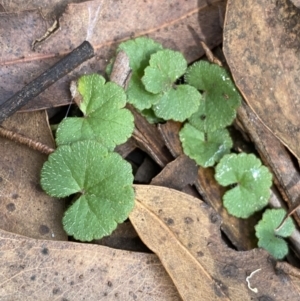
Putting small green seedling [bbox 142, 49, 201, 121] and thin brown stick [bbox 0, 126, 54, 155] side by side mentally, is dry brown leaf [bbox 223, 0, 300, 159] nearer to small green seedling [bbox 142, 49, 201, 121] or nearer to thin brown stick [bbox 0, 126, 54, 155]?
small green seedling [bbox 142, 49, 201, 121]

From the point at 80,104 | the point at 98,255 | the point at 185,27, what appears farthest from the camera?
the point at 185,27

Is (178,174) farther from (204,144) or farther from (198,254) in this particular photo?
(198,254)

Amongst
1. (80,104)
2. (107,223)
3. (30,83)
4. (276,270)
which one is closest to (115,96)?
(80,104)

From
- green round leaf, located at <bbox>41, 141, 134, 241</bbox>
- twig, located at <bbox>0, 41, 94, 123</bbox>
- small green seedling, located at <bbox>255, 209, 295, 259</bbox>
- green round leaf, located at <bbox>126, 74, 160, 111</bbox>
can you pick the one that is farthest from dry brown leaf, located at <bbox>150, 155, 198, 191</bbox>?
twig, located at <bbox>0, 41, 94, 123</bbox>

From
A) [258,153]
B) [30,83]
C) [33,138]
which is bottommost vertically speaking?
[258,153]

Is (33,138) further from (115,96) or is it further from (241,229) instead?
(241,229)

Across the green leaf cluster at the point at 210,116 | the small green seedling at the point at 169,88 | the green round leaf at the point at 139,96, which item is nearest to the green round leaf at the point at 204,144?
the green leaf cluster at the point at 210,116
